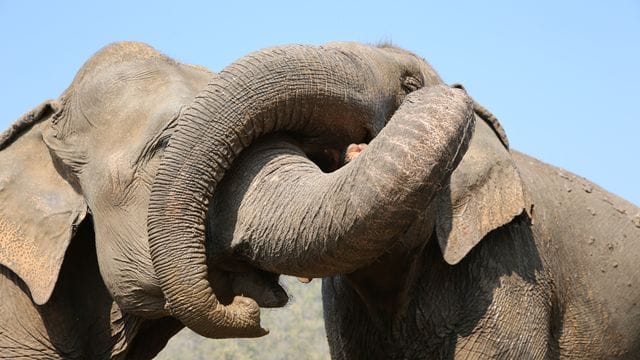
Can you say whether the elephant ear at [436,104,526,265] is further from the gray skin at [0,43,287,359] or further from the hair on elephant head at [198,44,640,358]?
the gray skin at [0,43,287,359]

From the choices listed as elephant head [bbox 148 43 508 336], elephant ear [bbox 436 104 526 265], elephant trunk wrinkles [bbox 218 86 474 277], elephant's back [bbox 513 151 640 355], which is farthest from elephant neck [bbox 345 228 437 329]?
elephant trunk wrinkles [bbox 218 86 474 277]

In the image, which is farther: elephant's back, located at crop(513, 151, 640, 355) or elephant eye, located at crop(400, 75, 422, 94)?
elephant's back, located at crop(513, 151, 640, 355)

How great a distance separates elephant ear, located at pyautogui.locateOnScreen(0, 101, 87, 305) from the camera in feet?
24.0

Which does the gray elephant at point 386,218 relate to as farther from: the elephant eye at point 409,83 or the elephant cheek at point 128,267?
the elephant cheek at point 128,267

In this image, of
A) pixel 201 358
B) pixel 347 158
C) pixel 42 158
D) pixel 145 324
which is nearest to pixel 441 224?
pixel 347 158

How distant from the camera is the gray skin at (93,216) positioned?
6652 mm

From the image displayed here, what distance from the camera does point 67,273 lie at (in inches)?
299

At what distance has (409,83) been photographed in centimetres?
700

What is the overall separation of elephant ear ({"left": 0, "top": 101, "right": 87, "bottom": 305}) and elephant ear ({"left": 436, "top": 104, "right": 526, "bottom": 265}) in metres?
1.68

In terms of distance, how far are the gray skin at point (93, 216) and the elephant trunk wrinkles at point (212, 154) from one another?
0.34m

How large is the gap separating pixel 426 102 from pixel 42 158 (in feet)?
8.21

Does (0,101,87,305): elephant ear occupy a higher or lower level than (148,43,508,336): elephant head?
lower

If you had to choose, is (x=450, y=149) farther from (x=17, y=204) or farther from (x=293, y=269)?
(x=17, y=204)

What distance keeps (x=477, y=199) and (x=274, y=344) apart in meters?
14.1
